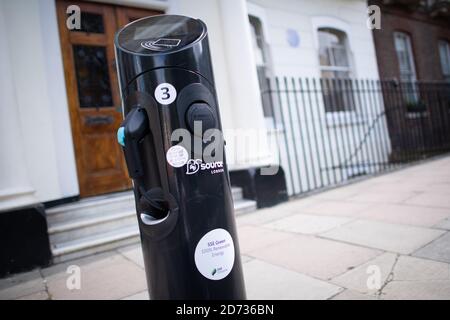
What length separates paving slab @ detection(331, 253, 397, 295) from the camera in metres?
1.90

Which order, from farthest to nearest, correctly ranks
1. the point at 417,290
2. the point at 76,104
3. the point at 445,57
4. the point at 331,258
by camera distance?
the point at 445,57, the point at 76,104, the point at 331,258, the point at 417,290

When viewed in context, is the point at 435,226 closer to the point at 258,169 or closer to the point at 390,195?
the point at 390,195

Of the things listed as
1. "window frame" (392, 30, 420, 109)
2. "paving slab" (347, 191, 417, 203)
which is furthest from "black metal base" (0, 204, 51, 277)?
"window frame" (392, 30, 420, 109)

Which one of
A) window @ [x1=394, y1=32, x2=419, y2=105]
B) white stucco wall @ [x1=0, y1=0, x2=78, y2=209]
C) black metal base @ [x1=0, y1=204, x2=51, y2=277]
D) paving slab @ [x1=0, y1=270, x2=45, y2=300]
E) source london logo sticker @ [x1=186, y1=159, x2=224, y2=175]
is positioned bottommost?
paving slab @ [x1=0, y1=270, x2=45, y2=300]

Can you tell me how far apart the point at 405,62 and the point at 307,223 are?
9117 millimetres

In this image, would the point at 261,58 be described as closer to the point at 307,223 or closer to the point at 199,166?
the point at 307,223

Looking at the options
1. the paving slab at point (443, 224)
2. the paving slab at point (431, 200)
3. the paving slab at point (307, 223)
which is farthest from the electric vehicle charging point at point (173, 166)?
the paving slab at point (431, 200)

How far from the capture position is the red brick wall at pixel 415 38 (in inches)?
360

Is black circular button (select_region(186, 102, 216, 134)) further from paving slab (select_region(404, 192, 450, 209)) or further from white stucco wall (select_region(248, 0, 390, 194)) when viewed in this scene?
white stucco wall (select_region(248, 0, 390, 194))

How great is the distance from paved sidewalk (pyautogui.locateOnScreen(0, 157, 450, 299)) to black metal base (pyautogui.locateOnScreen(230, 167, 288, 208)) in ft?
1.51

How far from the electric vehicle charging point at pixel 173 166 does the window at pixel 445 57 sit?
43.3 ft

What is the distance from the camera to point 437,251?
2.23m

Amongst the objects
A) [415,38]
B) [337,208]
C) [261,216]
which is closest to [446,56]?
[415,38]

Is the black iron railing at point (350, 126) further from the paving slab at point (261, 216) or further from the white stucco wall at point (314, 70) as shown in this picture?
the paving slab at point (261, 216)
